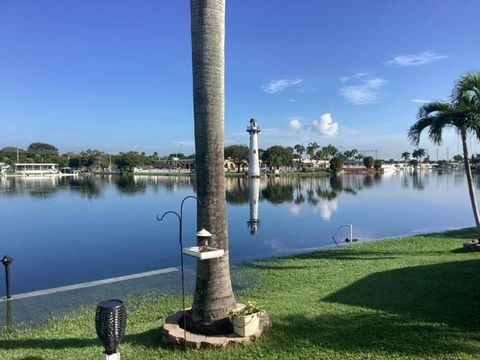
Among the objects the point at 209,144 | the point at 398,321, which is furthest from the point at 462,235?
the point at 209,144

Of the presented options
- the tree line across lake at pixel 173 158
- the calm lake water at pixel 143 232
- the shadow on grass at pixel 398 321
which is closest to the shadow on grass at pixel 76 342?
A: the shadow on grass at pixel 398 321

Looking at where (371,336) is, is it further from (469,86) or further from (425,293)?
(469,86)

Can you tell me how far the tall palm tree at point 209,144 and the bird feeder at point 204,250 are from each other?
193 millimetres

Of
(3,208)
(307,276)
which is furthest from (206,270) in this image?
(3,208)

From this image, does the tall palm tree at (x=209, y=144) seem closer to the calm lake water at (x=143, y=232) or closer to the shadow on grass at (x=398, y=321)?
the shadow on grass at (x=398, y=321)

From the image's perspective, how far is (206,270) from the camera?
17.8 feet

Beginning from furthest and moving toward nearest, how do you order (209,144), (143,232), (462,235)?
1. (143,232)
2. (462,235)
3. (209,144)

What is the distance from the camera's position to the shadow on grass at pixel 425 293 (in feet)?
19.8

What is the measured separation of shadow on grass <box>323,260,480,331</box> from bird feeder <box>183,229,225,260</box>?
2.84 meters

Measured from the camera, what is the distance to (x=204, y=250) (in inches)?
203

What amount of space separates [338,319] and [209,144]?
2.98m

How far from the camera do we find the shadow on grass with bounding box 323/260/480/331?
19.8 ft

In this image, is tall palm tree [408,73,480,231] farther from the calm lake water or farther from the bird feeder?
the bird feeder

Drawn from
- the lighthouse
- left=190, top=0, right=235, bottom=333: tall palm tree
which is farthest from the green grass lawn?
the lighthouse
